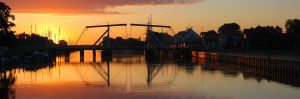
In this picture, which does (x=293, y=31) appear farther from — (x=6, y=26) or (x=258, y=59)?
(x=6, y=26)

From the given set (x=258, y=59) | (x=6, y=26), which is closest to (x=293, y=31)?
(x=258, y=59)

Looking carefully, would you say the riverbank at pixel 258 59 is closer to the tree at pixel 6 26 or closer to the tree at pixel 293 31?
the tree at pixel 293 31

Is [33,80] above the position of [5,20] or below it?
below

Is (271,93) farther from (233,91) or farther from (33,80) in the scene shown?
(33,80)

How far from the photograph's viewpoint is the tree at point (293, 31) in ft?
450

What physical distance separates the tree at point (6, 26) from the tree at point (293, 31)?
61.0 metres

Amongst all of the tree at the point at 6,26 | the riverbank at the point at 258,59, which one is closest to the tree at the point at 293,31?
the riverbank at the point at 258,59

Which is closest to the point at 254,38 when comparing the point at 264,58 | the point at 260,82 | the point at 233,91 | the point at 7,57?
the point at 264,58

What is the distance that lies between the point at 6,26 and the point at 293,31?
3281 inches

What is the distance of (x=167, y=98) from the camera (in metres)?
44.7

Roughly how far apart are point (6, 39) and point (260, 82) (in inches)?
1585

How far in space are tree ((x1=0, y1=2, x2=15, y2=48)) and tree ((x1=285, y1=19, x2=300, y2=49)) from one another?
61.0 m

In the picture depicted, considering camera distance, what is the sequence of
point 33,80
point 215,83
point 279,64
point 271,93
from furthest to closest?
point 279,64
point 33,80
point 215,83
point 271,93

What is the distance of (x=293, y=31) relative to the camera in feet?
503
